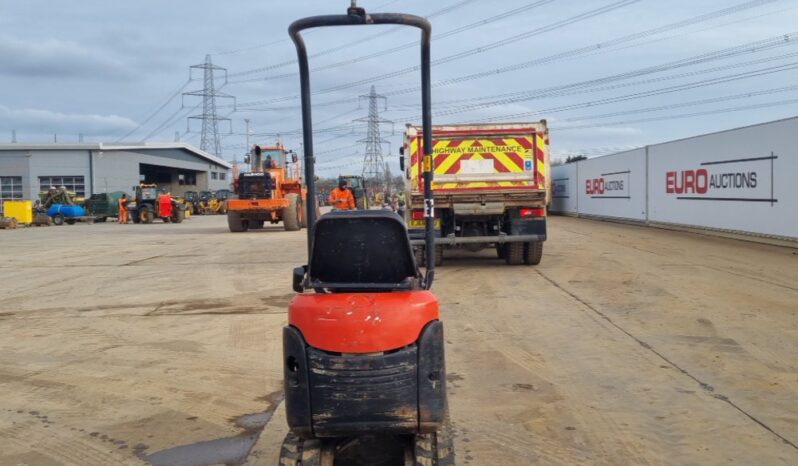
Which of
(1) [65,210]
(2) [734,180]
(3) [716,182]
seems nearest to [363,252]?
(2) [734,180]

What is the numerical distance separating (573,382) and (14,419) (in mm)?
4448

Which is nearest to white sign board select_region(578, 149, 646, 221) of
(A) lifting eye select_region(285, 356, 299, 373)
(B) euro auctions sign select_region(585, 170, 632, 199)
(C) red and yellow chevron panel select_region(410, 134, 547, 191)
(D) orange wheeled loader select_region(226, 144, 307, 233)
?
(B) euro auctions sign select_region(585, 170, 632, 199)

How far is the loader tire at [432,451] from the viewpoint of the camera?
3.31 metres

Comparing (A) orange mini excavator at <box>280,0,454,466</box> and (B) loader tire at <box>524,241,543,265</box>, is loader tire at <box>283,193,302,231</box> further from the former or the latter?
(A) orange mini excavator at <box>280,0,454,466</box>

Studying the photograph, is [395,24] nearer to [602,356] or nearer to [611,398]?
[611,398]

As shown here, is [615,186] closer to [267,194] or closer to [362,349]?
[267,194]

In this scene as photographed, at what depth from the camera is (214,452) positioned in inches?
173

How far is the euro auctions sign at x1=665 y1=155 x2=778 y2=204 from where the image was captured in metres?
17.3

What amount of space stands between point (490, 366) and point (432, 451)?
307 cm

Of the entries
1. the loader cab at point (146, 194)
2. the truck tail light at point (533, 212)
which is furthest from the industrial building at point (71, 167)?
the truck tail light at point (533, 212)

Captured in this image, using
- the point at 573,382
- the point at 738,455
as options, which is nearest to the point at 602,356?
the point at 573,382

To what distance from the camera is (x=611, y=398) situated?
17.6 ft

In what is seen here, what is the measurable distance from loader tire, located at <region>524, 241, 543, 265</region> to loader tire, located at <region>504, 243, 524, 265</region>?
9cm

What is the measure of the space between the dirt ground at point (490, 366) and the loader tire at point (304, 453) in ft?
3.08
